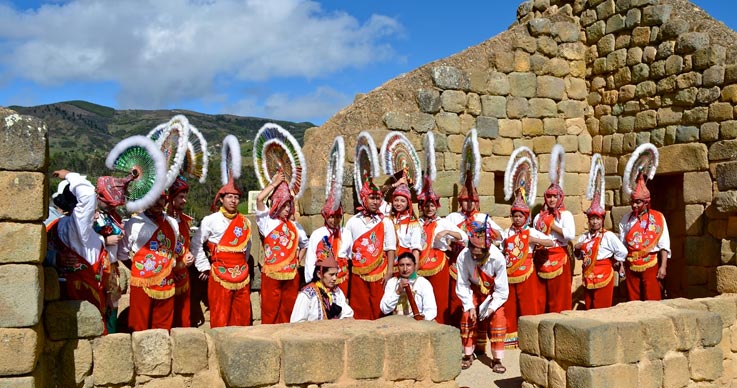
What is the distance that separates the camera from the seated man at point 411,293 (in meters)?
5.95

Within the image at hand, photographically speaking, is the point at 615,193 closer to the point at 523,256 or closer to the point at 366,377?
the point at 523,256

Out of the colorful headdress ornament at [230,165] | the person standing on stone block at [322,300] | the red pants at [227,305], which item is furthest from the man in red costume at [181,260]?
the person standing on stone block at [322,300]

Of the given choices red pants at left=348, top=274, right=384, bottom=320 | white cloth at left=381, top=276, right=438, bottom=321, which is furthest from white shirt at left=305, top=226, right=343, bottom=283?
white cloth at left=381, top=276, right=438, bottom=321

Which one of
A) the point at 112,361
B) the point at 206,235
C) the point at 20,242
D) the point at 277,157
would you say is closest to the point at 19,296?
the point at 20,242

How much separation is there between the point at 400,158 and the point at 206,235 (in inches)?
99.9

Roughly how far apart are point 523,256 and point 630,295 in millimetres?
1697

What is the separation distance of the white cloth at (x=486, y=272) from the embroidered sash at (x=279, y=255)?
5.50 feet

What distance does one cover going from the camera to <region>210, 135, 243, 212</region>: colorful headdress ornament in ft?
19.3

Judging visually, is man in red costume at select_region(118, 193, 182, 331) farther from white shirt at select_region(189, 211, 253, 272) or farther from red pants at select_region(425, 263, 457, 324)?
red pants at select_region(425, 263, 457, 324)

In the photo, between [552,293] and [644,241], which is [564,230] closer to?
[552,293]

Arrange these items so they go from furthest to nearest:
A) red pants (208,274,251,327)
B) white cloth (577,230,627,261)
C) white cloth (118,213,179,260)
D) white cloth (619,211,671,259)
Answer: white cloth (619,211,671,259)
white cloth (577,230,627,261)
red pants (208,274,251,327)
white cloth (118,213,179,260)

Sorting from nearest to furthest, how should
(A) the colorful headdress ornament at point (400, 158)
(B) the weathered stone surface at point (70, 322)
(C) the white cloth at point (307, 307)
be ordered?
(B) the weathered stone surface at point (70, 322) < (C) the white cloth at point (307, 307) < (A) the colorful headdress ornament at point (400, 158)

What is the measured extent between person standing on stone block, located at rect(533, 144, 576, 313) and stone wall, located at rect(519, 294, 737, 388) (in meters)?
1.80

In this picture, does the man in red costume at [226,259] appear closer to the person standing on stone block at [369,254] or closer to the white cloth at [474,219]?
the person standing on stone block at [369,254]
